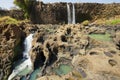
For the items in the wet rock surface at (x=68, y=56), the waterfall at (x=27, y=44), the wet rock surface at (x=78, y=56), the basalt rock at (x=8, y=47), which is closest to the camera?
the wet rock surface at (x=78, y=56)

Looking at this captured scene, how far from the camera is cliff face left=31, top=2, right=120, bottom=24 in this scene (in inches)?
2299

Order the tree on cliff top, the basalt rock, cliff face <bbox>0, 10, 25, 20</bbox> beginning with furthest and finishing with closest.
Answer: the tree on cliff top < cliff face <bbox>0, 10, 25, 20</bbox> < the basalt rock

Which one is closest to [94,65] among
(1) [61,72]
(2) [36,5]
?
(1) [61,72]

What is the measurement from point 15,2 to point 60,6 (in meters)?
12.0

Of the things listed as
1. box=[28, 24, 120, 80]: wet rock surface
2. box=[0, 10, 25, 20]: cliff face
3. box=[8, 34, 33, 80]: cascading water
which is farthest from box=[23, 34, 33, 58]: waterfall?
box=[0, 10, 25, 20]: cliff face

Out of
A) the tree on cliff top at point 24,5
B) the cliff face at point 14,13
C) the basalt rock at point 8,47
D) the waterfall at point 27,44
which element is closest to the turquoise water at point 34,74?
the basalt rock at point 8,47

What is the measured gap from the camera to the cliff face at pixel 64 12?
58.4m

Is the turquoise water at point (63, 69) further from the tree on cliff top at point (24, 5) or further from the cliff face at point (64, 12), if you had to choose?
the tree on cliff top at point (24, 5)

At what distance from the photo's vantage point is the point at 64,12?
5981cm

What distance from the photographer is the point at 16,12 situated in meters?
58.5

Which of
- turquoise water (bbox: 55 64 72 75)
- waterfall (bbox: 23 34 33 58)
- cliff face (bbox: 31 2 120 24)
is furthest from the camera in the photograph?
cliff face (bbox: 31 2 120 24)

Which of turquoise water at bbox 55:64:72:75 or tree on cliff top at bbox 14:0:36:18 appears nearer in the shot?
turquoise water at bbox 55:64:72:75

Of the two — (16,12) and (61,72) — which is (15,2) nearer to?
(16,12)

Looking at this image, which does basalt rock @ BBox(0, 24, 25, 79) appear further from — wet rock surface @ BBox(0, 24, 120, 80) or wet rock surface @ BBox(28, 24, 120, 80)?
wet rock surface @ BBox(28, 24, 120, 80)
